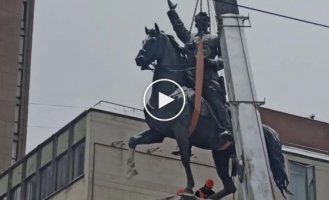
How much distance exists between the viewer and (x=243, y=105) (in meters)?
29.8

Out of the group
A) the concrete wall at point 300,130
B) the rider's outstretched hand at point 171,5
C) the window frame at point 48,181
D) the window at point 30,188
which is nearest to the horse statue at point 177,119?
the rider's outstretched hand at point 171,5

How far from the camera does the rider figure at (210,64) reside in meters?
33.4

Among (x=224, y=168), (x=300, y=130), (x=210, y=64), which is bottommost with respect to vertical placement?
(x=224, y=168)

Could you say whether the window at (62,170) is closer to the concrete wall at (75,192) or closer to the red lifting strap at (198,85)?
the concrete wall at (75,192)

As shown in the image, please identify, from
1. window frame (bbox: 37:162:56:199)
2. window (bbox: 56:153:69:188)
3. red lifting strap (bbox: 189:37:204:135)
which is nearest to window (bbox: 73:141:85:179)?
window (bbox: 56:153:69:188)

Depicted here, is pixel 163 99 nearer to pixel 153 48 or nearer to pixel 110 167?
pixel 153 48

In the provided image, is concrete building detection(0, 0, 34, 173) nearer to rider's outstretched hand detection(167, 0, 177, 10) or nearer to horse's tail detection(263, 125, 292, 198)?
rider's outstretched hand detection(167, 0, 177, 10)

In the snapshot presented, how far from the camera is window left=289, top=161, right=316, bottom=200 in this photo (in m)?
55.9

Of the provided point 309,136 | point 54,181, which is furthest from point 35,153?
point 309,136

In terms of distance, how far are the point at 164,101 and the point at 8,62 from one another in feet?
251

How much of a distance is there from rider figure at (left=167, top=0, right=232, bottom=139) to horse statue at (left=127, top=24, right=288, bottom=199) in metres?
0.24

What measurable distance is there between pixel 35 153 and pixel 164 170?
6965 mm

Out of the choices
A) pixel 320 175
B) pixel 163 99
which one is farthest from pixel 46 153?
pixel 163 99

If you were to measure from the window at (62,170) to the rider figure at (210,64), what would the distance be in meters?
19.1
